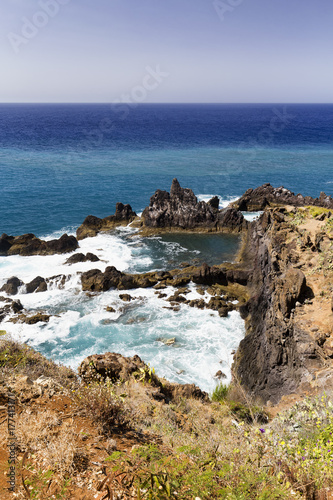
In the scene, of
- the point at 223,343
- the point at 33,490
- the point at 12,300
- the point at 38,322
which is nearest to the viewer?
the point at 33,490

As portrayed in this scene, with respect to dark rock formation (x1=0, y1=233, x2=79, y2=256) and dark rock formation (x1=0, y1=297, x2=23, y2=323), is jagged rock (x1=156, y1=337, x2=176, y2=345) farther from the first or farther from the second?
dark rock formation (x1=0, y1=233, x2=79, y2=256)

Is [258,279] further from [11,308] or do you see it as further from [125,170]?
[125,170]

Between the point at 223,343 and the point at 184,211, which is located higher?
the point at 184,211

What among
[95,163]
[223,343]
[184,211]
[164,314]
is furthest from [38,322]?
[95,163]

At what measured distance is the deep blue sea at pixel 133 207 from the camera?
65.4 ft

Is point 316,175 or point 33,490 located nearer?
point 33,490

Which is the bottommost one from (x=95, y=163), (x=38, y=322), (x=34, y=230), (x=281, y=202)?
(x=38, y=322)

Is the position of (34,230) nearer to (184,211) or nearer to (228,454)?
(184,211)

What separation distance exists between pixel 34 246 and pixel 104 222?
10.3m

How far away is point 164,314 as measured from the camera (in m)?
22.9

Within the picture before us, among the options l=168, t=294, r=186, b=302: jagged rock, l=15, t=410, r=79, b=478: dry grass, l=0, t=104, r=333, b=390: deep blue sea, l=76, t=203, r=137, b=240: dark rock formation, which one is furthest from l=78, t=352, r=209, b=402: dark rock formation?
l=76, t=203, r=137, b=240: dark rock formation

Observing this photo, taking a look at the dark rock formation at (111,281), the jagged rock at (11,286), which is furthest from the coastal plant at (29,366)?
the jagged rock at (11,286)

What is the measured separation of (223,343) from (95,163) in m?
60.4

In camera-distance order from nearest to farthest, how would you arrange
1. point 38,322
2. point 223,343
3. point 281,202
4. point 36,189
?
point 223,343
point 38,322
point 281,202
point 36,189
